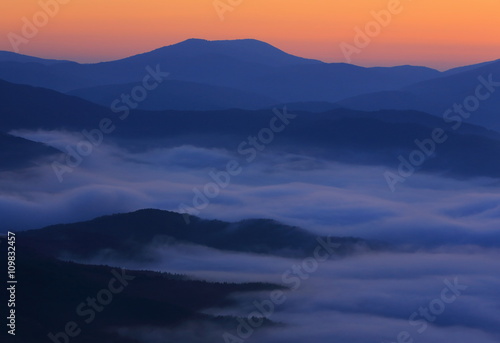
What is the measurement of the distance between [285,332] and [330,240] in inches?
3201

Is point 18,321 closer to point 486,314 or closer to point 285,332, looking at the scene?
point 285,332

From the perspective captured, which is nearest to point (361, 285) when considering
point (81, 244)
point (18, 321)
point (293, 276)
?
point (293, 276)

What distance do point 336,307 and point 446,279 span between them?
3940 centimetres

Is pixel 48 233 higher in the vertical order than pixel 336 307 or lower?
higher

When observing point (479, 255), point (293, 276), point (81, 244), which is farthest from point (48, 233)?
point (479, 255)

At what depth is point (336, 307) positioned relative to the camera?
4186 inches

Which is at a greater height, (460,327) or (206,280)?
(206,280)

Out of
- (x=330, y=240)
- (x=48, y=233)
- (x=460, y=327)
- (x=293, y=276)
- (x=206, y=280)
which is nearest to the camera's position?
(x=460, y=327)

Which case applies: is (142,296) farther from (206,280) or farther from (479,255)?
(479,255)

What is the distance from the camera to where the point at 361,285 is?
130 meters

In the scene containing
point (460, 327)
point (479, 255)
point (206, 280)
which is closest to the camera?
point (460, 327)

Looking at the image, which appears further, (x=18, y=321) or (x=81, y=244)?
(x=81, y=244)

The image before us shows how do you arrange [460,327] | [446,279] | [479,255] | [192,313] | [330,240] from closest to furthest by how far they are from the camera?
1. [192,313]
2. [460,327]
3. [446,279]
4. [330,240]
5. [479,255]

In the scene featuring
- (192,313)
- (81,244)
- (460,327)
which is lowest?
(460,327)
